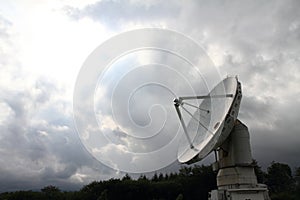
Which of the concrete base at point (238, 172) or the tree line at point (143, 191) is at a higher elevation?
the tree line at point (143, 191)

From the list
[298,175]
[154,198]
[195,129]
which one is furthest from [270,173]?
[195,129]

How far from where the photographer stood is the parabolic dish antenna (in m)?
24.5

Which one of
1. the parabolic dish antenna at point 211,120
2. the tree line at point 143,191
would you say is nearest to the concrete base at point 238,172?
the parabolic dish antenna at point 211,120

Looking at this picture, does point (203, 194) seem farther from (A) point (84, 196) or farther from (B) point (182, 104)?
(B) point (182, 104)

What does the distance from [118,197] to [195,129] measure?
38.5m

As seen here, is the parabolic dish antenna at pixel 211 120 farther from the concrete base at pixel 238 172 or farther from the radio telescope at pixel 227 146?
the concrete base at pixel 238 172

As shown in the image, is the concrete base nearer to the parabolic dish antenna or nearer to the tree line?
the parabolic dish antenna

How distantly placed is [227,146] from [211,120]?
2.63m

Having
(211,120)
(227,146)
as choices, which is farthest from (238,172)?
(211,120)

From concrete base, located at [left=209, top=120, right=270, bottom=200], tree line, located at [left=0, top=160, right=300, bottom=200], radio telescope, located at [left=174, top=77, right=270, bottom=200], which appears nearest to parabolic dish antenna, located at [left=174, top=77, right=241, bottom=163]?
radio telescope, located at [left=174, top=77, right=270, bottom=200]

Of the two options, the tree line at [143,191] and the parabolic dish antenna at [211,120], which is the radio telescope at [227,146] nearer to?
the parabolic dish antenna at [211,120]

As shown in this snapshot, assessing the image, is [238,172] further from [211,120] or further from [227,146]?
[211,120]

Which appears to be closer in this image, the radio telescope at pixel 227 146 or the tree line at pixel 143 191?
the radio telescope at pixel 227 146

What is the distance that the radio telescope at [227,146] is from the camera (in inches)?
975
